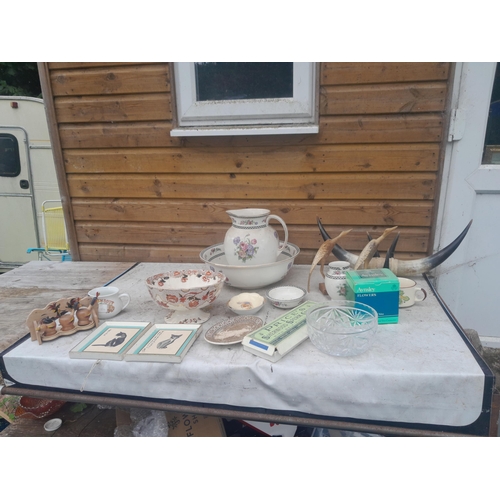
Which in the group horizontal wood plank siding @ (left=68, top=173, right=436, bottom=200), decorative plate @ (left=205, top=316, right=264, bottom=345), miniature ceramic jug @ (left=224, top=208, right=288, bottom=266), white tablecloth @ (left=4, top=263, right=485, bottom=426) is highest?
horizontal wood plank siding @ (left=68, top=173, right=436, bottom=200)

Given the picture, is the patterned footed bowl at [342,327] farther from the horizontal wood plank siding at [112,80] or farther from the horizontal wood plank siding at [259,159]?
the horizontal wood plank siding at [112,80]

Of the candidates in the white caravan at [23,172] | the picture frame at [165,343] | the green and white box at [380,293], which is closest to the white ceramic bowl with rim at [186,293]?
the picture frame at [165,343]

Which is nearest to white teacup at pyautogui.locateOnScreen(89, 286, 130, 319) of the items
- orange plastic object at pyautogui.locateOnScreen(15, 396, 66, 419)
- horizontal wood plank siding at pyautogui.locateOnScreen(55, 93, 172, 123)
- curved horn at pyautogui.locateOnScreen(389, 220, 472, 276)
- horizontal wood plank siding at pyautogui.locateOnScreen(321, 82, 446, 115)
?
orange plastic object at pyautogui.locateOnScreen(15, 396, 66, 419)

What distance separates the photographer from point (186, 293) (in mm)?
1255

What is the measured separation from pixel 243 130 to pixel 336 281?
→ 903 mm

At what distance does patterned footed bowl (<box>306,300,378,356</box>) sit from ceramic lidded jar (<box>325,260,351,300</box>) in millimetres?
91

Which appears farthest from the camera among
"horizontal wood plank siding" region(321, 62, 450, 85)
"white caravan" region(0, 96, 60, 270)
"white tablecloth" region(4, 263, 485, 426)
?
"white caravan" region(0, 96, 60, 270)

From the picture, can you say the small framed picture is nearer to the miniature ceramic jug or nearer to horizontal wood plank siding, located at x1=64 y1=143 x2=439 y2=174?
the miniature ceramic jug

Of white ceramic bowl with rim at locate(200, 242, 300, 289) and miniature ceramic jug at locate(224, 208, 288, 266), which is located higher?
miniature ceramic jug at locate(224, 208, 288, 266)

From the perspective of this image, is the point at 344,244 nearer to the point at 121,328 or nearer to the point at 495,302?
the point at 495,302

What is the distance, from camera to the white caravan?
382 cm

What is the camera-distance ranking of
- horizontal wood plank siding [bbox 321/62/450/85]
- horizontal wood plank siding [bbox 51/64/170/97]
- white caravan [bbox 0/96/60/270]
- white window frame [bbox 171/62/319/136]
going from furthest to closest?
white caravan [bbox 0/96/60/270] → horizontal wood plank siding [bbox 51/64/170/97] → white window frame [bbox 171/62/319/136] → horizontal wood plank siding [bbox 321/62/450/85]

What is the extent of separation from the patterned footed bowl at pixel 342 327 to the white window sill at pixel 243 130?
88 cm

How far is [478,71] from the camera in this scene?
1.63 metres
